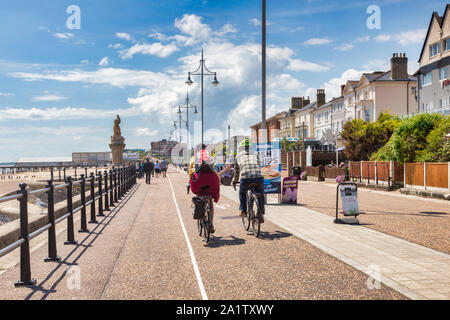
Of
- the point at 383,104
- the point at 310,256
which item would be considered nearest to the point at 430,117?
the point at 310,256

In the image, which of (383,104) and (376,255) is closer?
(376,255)

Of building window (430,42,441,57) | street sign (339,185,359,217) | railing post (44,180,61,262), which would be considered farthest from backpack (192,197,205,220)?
building window (430,42,441,57)

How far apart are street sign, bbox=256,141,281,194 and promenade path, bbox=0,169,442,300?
4.55 metres

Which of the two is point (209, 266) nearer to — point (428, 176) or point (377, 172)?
point (428, 176)

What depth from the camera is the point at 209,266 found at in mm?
6422

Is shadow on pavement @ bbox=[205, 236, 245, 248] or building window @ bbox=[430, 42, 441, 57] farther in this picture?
building window @ bbox=[430, 42, 441, 57]

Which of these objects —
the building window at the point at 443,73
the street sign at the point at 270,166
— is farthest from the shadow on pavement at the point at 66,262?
the building window at the point at 443,73

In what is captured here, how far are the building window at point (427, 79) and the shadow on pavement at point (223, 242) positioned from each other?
40.8 metres

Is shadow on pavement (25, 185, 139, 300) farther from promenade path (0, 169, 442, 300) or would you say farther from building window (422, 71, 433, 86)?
building window (422, 71, 433, 86)

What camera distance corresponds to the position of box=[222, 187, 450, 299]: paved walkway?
5.31 metres

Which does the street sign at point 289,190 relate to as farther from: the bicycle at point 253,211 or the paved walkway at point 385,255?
the bicycle at point 253,211

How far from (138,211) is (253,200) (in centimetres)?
651
